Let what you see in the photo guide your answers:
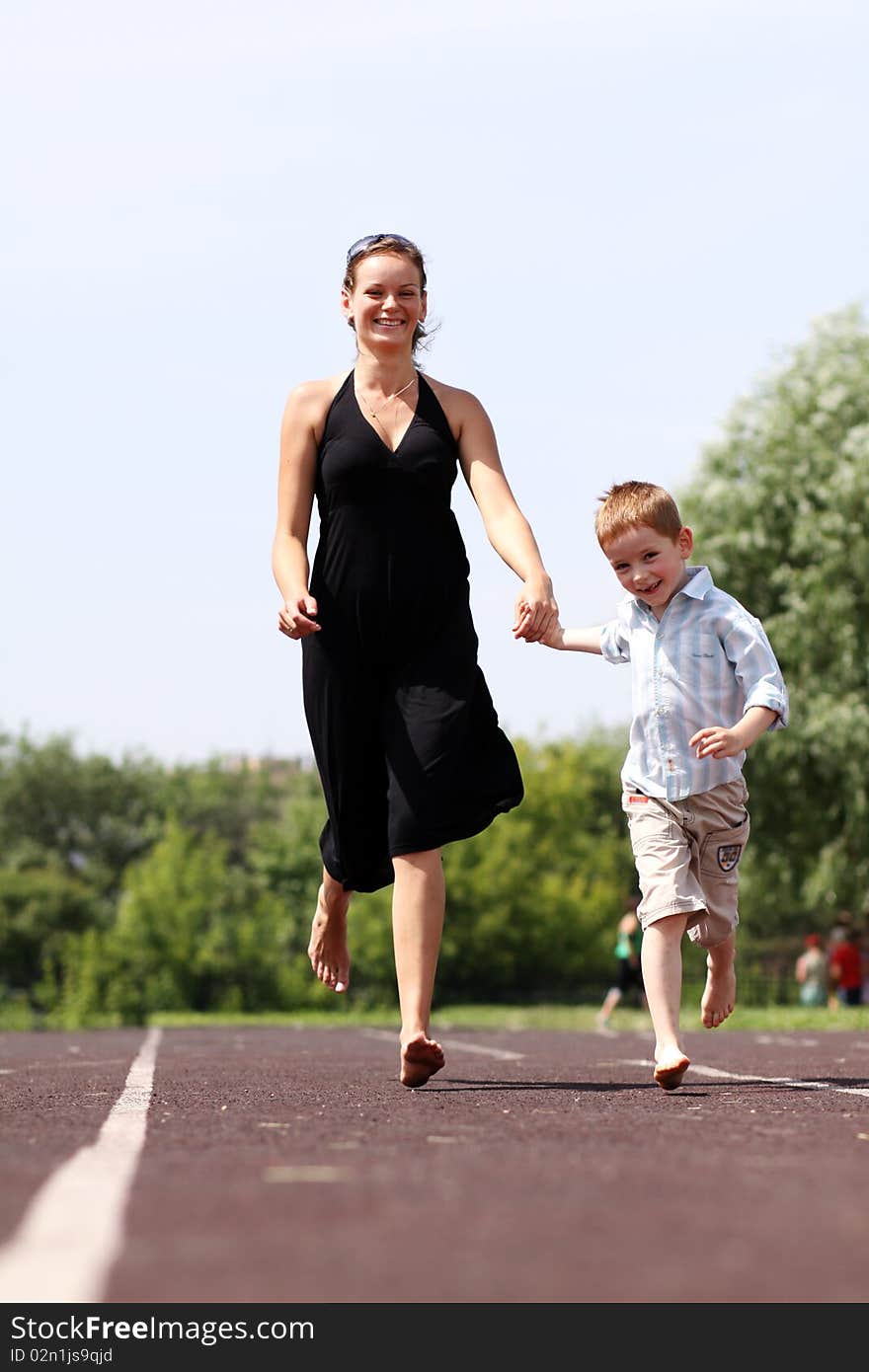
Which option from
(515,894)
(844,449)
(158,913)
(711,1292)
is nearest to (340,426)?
(711,1292)

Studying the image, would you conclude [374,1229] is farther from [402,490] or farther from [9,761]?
[9,761]

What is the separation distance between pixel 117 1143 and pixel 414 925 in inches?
90.8

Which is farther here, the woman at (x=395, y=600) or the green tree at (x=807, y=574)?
the green tree at (x=807, y=574)

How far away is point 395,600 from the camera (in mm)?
6738

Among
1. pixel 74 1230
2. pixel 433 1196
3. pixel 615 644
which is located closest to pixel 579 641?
pixel 615 644

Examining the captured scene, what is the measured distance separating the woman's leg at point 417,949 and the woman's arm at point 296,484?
3.48 feet

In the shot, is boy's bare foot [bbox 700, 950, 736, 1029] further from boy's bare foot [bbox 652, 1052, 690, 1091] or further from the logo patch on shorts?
boy's bare foot [bbox 652, 1052, 690, 1091]

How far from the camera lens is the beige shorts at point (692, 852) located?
21.3 ft

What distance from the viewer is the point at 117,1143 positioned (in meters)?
4.22

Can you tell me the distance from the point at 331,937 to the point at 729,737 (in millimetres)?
1953

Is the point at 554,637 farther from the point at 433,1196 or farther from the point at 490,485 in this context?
the point at 433,1196

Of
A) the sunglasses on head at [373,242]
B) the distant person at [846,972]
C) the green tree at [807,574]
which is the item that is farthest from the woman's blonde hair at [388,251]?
the distant person at [846,972]

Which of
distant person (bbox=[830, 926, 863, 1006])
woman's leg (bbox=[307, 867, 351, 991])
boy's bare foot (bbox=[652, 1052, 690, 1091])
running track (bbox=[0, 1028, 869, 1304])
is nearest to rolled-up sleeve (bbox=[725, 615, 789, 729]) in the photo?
boy's bare foot (bbox=[652, 1052, 690, 1091])

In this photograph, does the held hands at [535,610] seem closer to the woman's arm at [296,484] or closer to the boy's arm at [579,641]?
the boy's arm at [579,641]
